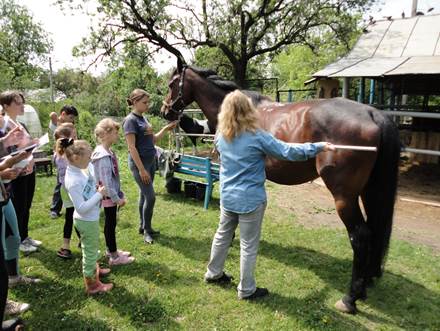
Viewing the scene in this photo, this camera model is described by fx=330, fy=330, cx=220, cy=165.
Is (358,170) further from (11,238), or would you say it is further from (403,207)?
(403,207)

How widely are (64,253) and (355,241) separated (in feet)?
10.8

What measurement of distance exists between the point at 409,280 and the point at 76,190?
3.54 meters

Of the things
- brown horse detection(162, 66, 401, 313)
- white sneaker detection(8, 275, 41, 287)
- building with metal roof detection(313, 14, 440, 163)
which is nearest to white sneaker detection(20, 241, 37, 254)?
white sneaker detection(8, 275, 41, 287)

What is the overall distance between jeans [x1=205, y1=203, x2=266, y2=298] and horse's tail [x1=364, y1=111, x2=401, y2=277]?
109 cm

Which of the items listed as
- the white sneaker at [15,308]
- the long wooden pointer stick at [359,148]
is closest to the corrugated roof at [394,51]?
the long wooden pointer stick at [359,148]

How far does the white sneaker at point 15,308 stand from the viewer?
2.86 m

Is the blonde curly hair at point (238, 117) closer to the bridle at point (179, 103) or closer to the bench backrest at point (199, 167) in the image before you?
the bridle at point (179, 103)

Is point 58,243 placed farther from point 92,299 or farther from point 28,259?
point 92,299

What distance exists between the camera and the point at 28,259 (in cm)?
398

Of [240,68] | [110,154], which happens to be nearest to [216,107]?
[110,154]

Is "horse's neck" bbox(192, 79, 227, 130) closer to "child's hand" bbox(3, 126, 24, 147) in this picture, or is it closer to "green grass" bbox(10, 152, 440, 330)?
"green grass" bbox(10, 152, 440, 330)

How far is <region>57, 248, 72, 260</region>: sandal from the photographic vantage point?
397 centimetres

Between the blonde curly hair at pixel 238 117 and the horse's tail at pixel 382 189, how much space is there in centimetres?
117

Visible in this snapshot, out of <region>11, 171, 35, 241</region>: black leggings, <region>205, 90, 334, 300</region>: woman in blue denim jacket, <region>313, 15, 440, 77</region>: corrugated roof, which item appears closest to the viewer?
<region>205, 90, 334, 300</region>: woman in blue denim jacket
